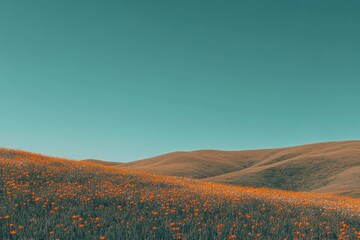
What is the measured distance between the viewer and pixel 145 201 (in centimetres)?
1145

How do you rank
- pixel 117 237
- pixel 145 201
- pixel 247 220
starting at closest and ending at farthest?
1. pixel 117 237
2. pixel 247 220
3. pixel 145 201

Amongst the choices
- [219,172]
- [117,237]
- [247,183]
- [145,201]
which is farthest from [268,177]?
[117,237]

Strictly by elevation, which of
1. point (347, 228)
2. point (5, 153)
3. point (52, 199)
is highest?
point (5, 153)

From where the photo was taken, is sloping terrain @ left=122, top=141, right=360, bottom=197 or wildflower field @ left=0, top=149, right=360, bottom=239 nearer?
wildflower field @ left=0, top=149, right=360, bottom=239

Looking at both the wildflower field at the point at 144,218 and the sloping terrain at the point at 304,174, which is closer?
the wildflower field at the point at 144,218

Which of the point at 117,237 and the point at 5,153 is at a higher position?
the point at 5,153

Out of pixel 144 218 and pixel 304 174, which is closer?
pixel 144 218

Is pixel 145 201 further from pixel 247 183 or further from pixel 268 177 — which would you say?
pixel 268 177

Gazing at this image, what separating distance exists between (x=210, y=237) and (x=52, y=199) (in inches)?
236

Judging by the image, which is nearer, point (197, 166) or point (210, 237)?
point (210, 237)

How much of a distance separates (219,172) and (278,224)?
6323 centimetres

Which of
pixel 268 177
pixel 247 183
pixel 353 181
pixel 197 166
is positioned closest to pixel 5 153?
pixel 247 183

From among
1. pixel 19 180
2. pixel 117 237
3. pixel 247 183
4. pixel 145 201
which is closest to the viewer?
pixel 117 237

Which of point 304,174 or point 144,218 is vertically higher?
point 304,174
